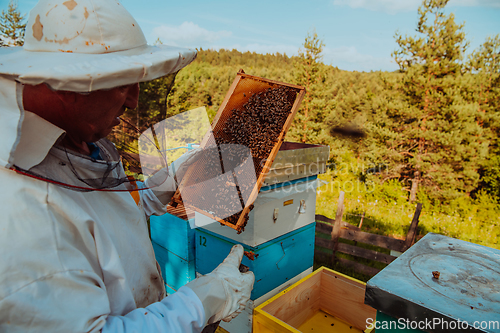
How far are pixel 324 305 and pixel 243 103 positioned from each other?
7.30ft

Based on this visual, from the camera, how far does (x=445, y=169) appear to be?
40.1 ft

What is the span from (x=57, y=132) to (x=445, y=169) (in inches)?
570

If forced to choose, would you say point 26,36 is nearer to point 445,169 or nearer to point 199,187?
point 199,187

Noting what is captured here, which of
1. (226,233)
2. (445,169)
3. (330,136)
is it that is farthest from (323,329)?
(330,136)

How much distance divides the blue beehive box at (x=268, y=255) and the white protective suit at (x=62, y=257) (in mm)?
1275

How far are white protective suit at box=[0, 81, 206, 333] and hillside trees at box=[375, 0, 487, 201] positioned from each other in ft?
45.0

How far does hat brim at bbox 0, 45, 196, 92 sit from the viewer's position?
Answer: 0.81 m

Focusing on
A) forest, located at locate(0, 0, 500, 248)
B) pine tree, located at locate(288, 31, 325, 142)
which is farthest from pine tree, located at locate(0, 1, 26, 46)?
pine tree, located at locate(288, 31, 325, 142)

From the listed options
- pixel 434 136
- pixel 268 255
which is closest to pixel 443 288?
pixel 268 255

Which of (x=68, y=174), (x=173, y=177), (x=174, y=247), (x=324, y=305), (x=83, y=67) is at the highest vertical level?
(x=83, y=67)

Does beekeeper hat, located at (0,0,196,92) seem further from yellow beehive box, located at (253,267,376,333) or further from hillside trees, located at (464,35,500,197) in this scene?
hillside trees, located at (464,35,500,197)

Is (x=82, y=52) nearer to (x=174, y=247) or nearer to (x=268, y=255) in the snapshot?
(x=268, y=255)

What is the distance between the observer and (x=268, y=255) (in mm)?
2494

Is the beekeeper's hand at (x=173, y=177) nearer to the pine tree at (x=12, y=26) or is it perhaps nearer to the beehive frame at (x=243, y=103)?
the beehive frame at (x=243, y=103)
